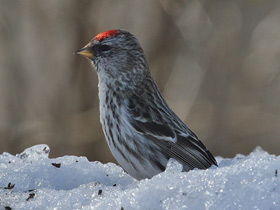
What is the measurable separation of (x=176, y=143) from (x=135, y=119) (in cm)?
24

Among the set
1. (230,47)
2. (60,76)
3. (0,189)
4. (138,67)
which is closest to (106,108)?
(138,67)

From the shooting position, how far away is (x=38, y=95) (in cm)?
743

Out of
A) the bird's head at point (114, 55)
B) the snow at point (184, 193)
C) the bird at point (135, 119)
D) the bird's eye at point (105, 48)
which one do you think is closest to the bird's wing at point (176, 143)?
the bird at point (135, 119)

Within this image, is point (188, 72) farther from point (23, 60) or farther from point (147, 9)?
point (23, 60)

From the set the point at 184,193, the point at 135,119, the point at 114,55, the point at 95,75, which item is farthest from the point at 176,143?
the point at 95,75

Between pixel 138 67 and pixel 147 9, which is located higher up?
pixel 147 9

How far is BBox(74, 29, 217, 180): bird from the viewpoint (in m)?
3.20

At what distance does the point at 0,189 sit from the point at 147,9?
17.3 feet

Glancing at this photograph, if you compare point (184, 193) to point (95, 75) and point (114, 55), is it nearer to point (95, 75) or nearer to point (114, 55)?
point (114, 55)

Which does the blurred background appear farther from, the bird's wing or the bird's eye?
the bird's wing

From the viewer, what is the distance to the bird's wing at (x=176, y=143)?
3256 mm

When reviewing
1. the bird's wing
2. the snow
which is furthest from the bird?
the snow

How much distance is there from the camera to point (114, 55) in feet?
12.2

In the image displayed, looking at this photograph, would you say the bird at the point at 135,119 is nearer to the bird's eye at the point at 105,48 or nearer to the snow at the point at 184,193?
the bird's eye at the point at 105,48
